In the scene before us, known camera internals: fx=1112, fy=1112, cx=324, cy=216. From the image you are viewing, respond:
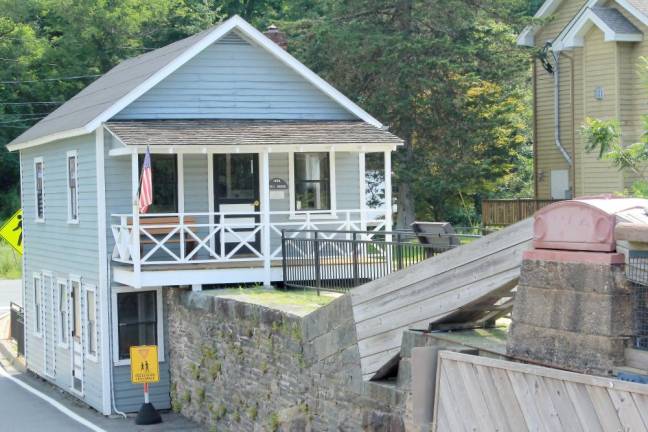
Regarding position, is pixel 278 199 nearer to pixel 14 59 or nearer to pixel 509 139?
pixel 509 139

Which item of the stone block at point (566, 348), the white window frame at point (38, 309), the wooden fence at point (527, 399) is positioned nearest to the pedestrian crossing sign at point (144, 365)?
the white window frame at point (38, 309)

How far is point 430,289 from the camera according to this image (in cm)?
1084

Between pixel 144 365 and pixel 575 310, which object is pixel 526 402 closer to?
pixel 575 310

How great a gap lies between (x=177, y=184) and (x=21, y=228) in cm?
833

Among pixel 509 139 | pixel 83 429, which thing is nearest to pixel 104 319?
pixel 83 429

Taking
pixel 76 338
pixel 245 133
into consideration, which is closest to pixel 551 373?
pixel 245 133

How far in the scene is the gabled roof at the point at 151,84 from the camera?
20.5 metres

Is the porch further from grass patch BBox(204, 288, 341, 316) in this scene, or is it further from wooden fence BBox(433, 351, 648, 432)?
Answer: wooden fence BBox(433, 351, 648, 432)

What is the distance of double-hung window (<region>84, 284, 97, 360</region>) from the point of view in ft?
68.9

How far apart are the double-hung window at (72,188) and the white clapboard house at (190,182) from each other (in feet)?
0.10

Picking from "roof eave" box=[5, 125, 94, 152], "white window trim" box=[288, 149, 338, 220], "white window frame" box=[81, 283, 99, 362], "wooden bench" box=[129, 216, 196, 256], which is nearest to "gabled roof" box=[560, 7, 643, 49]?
"white window trim" box=[288, 149, 338, 220]

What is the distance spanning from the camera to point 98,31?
5459 centimetres

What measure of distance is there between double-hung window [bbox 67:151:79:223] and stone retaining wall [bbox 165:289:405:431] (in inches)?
129

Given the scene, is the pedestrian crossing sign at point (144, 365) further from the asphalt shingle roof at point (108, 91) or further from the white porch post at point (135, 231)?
the asphalt shingle roof at point (108, 91)
